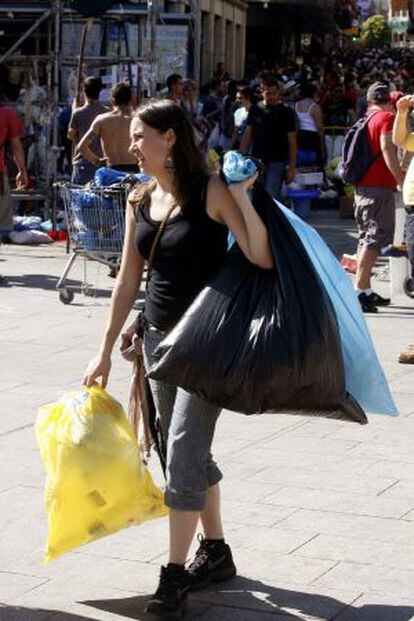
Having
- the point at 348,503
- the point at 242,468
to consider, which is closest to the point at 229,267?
the point at 348,503

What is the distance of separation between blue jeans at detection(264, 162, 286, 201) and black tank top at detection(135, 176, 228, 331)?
10.1 m

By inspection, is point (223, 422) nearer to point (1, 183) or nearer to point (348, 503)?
point (348, 503)

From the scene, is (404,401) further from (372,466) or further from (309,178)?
(309,178)

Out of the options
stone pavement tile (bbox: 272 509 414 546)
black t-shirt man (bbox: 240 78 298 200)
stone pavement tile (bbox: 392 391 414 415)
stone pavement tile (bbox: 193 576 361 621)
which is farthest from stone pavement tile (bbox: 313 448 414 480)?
black t-shirt man (bbox: 240 78 298 200)

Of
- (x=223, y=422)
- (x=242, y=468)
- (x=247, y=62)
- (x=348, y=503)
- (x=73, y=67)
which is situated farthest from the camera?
(x=247, y=62)

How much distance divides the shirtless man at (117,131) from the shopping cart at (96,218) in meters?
1.27

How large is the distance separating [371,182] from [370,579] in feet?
22.9

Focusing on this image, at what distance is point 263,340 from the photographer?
4637 mm

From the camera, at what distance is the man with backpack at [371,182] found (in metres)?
11.8

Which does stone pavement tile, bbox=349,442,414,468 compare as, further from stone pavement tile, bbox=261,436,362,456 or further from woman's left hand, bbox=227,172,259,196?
woman's left hand, bbox=227,172,259,196

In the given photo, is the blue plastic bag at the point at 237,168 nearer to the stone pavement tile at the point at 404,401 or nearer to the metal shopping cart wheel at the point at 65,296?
the stone pavement tile at the point at 404,401

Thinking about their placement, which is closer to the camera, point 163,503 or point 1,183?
point 163,503

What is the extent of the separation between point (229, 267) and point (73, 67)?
14.7m

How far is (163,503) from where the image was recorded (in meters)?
5.03
